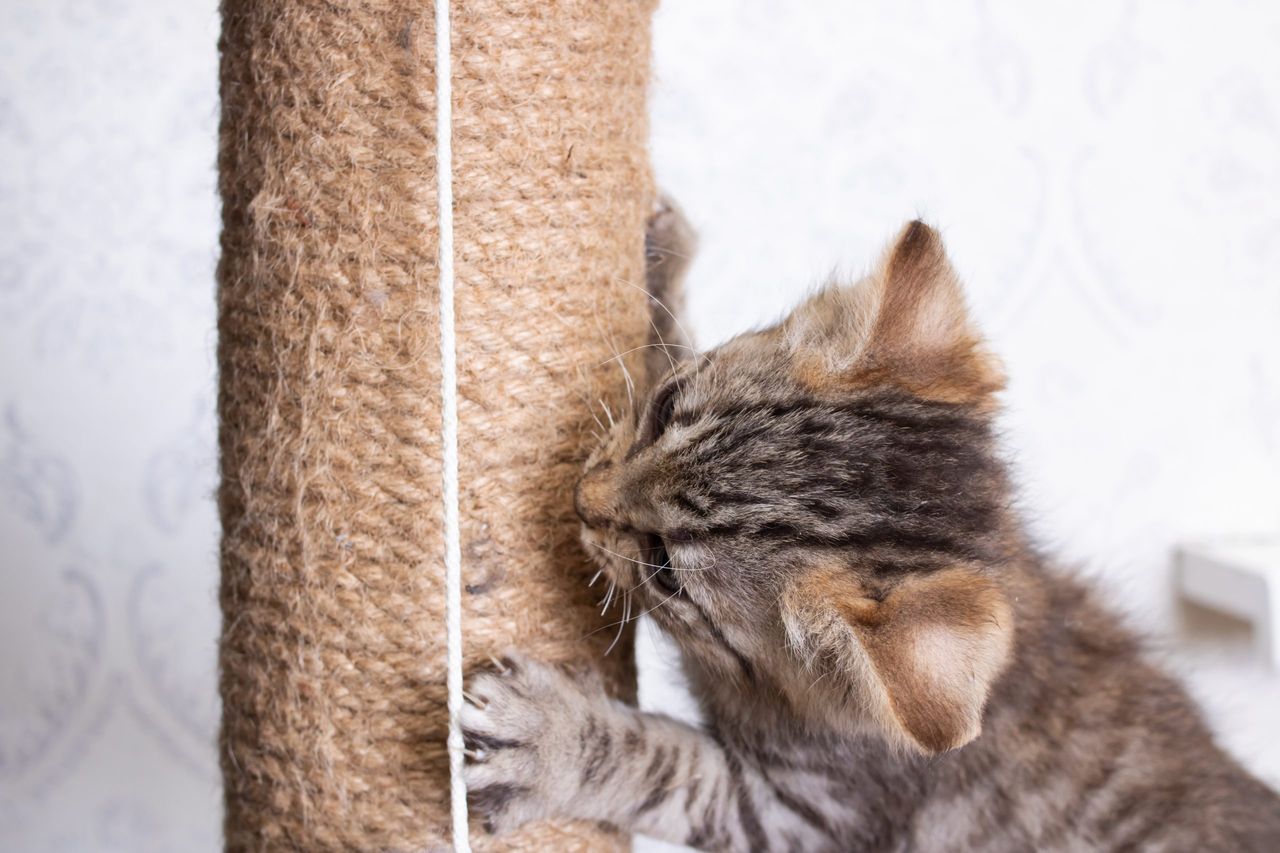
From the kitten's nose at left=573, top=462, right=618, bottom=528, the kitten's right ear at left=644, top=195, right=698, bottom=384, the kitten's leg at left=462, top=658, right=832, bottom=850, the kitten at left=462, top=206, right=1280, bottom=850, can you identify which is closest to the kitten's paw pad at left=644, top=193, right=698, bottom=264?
the kitten's right ear at left=644, top=195, right=698, bottom=384

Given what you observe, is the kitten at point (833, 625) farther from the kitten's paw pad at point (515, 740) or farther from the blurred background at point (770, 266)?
the blurred background at point (770, 266)

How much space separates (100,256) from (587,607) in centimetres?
124

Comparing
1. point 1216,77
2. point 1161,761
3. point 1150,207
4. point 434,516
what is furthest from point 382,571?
point 1216,77

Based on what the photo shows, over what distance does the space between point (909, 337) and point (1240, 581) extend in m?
1.25

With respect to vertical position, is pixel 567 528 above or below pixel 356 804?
above

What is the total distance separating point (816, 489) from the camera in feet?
2.99

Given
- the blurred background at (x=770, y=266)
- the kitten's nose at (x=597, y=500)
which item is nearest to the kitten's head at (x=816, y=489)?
the kitten's nose at (x=597, y=500)

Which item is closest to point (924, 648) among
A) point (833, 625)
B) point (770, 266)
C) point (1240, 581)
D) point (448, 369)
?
point (833, 625)

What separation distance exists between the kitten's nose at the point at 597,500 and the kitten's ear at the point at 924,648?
7.9 inches

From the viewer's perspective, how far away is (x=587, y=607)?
991 mm

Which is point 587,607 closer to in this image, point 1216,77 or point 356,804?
point 356,804

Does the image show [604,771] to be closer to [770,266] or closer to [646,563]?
[646,563]

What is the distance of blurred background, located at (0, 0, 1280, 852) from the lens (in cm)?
175

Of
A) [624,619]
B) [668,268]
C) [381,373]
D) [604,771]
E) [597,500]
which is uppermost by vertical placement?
[668,268]
